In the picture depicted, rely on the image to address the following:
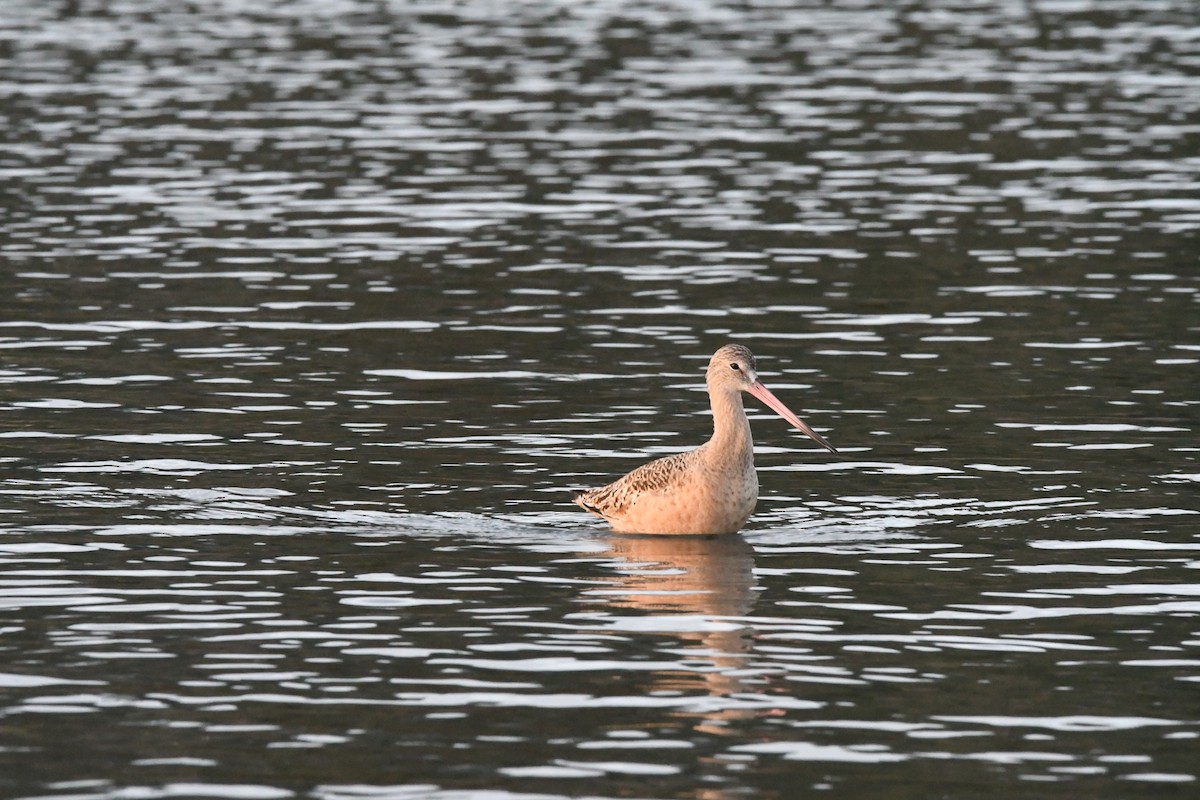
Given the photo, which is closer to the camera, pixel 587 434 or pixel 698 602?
pixel 698 602

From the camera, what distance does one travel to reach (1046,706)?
11.7 meters

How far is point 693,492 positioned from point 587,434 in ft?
11.2

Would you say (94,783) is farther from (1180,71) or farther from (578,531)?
(1180,71)

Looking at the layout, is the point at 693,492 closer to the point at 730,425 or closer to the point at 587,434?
the point at 730,425

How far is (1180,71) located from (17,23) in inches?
1025

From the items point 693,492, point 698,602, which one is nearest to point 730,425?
point 693,492

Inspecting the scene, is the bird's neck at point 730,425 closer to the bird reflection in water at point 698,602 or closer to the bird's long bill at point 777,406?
the bird's long bill at point 777,406

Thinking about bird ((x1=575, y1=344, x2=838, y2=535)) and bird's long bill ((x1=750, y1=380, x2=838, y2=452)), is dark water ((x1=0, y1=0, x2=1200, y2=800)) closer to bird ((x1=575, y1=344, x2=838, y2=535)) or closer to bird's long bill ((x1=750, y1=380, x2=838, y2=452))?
bird ((x1=575, y1=344, x2=838, y2=535))

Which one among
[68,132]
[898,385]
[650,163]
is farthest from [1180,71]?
[898,385]

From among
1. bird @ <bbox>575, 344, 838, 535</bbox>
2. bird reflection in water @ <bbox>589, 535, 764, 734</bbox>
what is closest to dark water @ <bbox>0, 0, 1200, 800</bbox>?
bird reflection in water @ <bbox>589, 535, 764, 734</bbox>

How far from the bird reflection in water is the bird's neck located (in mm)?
639

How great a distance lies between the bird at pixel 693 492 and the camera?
15.6 metres

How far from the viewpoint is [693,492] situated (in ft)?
51.2

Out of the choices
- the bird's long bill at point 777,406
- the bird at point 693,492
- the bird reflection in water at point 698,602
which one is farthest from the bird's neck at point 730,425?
the bird reflection in water at point 698,602
